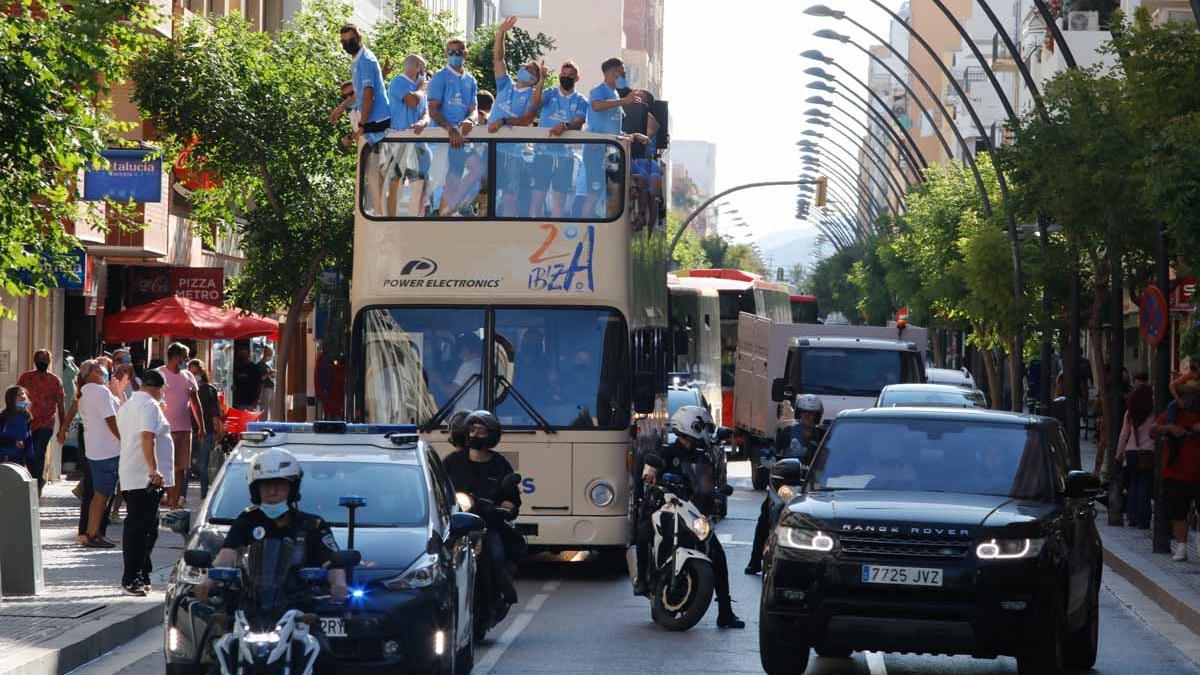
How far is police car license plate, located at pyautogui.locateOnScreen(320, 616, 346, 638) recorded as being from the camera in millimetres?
10883

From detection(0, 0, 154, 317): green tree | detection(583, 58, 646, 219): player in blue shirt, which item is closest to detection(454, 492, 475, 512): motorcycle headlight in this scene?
detection(0, 0, 154, 317): green tree

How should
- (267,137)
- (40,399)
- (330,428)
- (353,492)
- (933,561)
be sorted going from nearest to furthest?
(933,561), (353,492), (330,428), (40,399), (267,137)

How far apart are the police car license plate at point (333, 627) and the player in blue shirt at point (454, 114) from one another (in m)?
8.35

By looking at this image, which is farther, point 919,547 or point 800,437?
point 800,437

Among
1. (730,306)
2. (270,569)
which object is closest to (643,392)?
(270,569)

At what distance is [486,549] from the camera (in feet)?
45.5

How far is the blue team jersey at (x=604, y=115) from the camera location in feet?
68.0

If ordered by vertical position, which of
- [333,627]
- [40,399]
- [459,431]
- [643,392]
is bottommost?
[333,627]

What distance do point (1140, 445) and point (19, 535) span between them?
1357 centimetres

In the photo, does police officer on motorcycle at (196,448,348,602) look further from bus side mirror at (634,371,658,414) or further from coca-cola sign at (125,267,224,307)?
coca-cola sign at (125,267,224,307)

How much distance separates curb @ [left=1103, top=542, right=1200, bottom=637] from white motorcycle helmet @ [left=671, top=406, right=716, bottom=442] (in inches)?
159

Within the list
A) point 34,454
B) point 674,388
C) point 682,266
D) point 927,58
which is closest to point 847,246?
point 682,266

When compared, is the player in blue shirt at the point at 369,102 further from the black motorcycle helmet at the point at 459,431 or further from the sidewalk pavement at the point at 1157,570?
the sidewalk pavement at the point at 1157,570

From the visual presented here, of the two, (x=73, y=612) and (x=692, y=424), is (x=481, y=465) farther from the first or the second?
(x=73, y=612)
